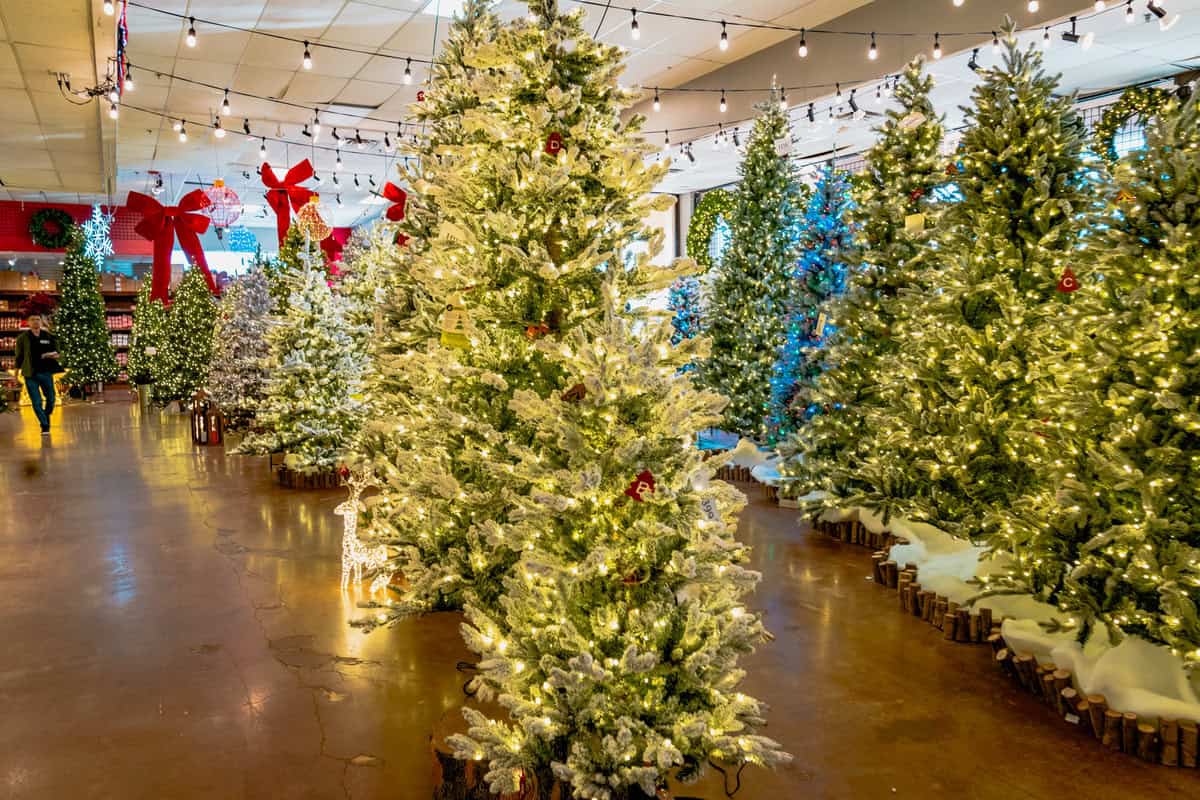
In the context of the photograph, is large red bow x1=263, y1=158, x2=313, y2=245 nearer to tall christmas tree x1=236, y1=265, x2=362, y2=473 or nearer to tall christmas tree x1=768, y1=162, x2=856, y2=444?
tall christmas tree x1=236, y1=265, x2=362, y2=473

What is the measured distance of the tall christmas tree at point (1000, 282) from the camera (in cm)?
482

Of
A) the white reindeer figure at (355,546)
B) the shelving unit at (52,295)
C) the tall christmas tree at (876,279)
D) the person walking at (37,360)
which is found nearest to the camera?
the white reindeer figure at (355,546)

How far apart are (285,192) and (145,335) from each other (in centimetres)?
826

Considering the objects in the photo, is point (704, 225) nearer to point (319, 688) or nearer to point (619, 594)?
point (319, 688)

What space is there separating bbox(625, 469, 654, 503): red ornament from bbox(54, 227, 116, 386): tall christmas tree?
62.4ft

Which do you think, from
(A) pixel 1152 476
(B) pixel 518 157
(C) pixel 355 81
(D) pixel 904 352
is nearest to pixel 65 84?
(C) pixel 355 81

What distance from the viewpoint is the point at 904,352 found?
18.8 feet

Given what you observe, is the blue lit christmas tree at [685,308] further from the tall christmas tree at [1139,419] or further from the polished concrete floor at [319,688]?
the tall christmas tree at [1139,419]

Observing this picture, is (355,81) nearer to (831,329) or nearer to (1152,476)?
(831,329)

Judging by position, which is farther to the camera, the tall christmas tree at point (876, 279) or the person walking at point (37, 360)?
the person walking at point (37, 360)

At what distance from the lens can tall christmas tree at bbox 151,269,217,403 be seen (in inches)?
575

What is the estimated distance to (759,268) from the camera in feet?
29.2

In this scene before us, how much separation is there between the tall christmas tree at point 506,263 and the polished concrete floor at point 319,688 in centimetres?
66

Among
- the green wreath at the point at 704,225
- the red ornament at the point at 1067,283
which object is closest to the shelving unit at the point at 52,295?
the green wreath at the point at 704,225
